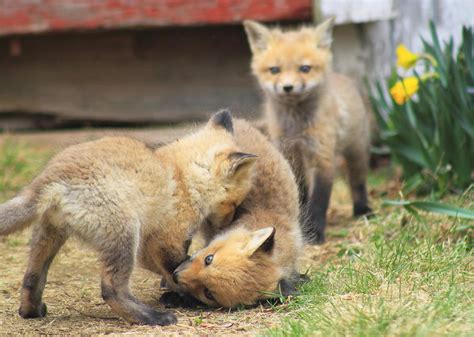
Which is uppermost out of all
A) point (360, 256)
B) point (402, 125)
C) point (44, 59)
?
point (44, 59)

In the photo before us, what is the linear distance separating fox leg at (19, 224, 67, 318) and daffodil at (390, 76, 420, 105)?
10.1 ft

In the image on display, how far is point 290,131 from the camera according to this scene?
21.1ft

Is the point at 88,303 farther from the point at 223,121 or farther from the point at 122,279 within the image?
the point at 223,121

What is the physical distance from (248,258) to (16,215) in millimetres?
1179

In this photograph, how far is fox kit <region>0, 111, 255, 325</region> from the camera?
3.78 metres

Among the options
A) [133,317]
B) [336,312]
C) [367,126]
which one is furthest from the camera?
[367,126]

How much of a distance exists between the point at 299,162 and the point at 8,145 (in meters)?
3.11

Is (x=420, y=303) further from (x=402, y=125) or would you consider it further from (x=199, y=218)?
(x=402, y=125)

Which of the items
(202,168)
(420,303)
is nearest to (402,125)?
(202,168)

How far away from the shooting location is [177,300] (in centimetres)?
441

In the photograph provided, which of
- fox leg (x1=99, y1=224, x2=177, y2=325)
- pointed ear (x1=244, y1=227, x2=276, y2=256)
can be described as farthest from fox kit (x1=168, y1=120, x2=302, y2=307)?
fox leg (x1=99, y1=224, x2=177, y2=325)

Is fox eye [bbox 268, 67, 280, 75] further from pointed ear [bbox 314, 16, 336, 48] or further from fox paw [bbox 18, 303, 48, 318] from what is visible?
fox paw [bbox 18, 303, 48, 318]

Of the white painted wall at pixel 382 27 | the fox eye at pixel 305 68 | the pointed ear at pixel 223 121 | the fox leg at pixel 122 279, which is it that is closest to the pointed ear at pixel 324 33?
the fox eye at pixel 305 68

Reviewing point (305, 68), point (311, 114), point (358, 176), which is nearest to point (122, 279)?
point (311, 114)
